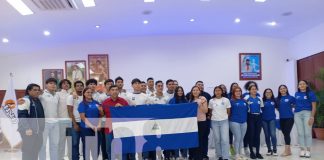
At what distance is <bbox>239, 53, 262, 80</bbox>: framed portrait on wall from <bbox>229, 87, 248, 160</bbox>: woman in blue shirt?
17.2 ft

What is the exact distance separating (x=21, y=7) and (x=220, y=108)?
14.8 ft

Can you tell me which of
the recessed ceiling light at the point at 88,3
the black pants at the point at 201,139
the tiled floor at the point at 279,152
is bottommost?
the tiled floor at the point at 279,152

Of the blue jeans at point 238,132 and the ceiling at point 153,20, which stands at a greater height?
the ceiling at point 153,20

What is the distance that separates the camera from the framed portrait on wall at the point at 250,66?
1065cm

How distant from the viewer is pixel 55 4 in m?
6.41

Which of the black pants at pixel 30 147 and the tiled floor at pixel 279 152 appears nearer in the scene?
the black pants at pixel 30 147

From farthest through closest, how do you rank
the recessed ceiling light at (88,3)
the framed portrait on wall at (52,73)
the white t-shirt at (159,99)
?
1. the framed portrait on wall at (52,73)
2. the recessed ceiling light at (88,3)
3. the white t-shirt at (159,99)

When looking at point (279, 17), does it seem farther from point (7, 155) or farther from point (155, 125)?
point (7, 155)

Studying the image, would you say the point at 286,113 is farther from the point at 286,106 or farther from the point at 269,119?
the point at 269,119

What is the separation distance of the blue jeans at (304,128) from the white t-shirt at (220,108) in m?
1.49

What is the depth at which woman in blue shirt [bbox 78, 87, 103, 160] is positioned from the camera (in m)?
4.77

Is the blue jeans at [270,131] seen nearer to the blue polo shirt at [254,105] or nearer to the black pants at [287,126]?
the black pants at [287,126]

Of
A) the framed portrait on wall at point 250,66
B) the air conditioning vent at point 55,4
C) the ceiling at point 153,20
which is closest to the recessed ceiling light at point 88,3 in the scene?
the ceiling at point 153,20

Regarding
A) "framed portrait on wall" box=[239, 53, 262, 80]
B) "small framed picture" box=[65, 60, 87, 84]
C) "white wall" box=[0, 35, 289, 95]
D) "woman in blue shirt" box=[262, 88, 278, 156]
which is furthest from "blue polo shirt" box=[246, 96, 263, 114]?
"small framed picture" box=[65, 60, 87, 84]
